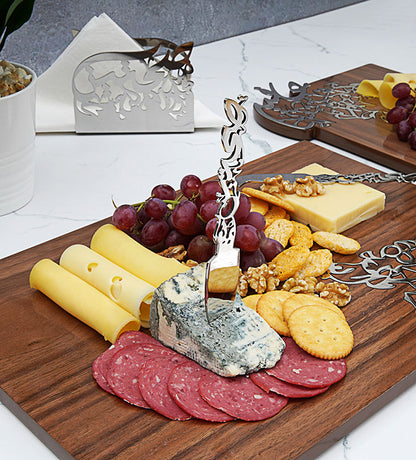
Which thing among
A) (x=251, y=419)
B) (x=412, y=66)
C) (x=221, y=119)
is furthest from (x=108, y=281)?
(x=412, y=66)

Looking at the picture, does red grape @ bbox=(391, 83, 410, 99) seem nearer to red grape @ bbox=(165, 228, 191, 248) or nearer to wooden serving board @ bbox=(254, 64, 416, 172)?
wooden serving board @ bbox=(254, 64, 416, 172)

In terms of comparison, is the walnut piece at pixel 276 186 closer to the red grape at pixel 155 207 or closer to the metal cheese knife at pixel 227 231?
the red grape at pixel 155 207

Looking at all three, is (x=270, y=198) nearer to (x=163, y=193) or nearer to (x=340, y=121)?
(x=163, y=193)

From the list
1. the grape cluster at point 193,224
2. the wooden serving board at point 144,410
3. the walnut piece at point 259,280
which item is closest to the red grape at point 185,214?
the grape cluster at point 193,224

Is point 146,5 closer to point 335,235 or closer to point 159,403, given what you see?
point 335,235

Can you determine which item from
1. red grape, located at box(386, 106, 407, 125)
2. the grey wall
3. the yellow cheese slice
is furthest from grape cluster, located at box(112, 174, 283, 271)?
the grey wall

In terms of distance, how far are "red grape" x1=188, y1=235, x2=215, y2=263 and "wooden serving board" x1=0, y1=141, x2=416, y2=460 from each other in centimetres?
21

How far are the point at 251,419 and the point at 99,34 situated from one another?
117 cm

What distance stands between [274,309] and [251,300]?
0.05 m

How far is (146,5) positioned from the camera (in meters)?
2.13

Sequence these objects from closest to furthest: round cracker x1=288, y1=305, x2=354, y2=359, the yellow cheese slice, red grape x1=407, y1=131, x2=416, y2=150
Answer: round cracker x1=288, y1=305, x2=354, y2=359, red grape x1=407, y1=131, x2=416, y2=150, the yellow cheese slice

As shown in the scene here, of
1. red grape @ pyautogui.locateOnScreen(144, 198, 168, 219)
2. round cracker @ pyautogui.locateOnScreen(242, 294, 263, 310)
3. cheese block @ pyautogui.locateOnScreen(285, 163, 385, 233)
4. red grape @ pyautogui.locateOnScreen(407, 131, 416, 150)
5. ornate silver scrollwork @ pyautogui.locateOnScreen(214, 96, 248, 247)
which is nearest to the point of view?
ornate silver scrollwork @ pyautogui.locateOnScreen(214, 96, 248, 247)

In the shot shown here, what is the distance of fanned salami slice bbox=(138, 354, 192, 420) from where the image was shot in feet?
2.65

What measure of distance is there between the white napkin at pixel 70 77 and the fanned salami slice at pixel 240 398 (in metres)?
0.98
